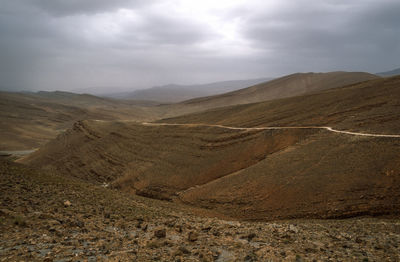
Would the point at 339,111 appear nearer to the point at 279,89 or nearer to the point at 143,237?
the point at 143,237

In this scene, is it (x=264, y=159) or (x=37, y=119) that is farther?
(x=37, y=119)

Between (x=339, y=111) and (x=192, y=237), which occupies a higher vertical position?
(x=339, y=111)

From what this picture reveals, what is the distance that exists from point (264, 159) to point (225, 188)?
10.2 feet

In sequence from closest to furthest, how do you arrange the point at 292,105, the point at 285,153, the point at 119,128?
the point at 285,153, the point at 292,105, the point at 119,128

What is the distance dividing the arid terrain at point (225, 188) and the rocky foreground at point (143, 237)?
0.10ft

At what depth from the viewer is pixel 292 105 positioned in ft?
77.8

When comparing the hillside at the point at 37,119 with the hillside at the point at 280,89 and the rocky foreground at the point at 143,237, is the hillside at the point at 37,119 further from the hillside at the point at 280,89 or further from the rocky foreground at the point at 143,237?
the rocky foreground at the point at 143,237

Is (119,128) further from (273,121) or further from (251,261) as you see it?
(251,261)

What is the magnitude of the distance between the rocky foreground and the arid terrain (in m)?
0.03

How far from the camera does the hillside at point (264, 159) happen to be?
11195mm

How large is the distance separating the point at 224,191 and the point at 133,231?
7852mm

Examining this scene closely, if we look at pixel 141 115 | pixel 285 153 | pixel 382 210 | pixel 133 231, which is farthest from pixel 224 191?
pixel 141 115

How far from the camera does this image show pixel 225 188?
14.1 meters

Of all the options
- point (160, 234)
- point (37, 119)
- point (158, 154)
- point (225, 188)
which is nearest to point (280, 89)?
point (158, 154)
